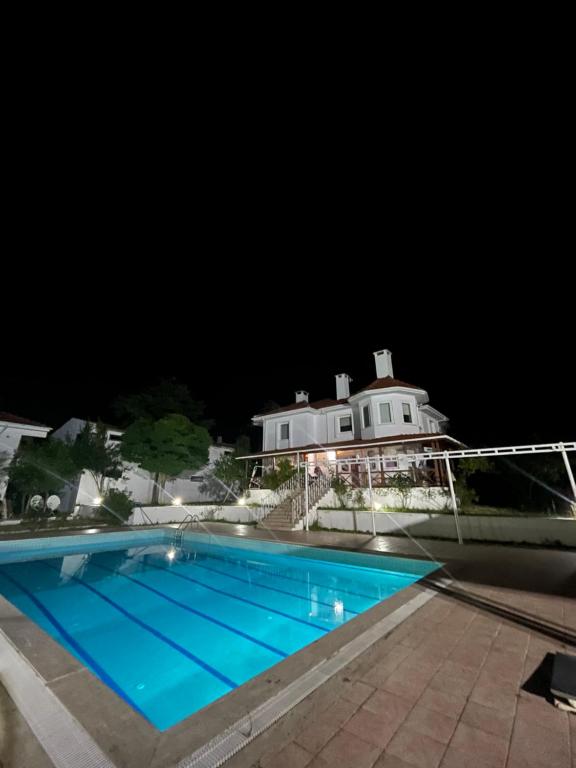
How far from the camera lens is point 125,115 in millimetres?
13266

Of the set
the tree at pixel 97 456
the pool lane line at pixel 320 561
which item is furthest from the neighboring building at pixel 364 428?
the tree at pixel 97 456

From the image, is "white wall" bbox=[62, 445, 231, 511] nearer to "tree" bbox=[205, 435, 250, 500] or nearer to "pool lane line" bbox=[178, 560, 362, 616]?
"tree" bbox=[205, 435, 250, 500]

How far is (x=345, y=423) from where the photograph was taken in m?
22.2

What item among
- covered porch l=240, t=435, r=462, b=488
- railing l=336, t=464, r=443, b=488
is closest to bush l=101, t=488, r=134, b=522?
covered porch l=240, t=435, r=462, b=488

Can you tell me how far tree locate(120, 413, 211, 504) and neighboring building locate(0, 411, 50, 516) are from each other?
4662mm

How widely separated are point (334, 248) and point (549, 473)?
16.6 meters

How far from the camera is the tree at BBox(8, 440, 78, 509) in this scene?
15.8 metres

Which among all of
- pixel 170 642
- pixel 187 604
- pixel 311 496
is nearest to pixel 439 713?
pixel 170 642

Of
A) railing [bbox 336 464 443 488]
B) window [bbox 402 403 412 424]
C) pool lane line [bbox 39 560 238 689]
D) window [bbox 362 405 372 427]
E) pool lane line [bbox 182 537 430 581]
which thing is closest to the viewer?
pool lane line [bbox 39 560 238 689]

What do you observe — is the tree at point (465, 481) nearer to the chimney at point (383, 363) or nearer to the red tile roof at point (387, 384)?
the red tile roof at point (387, 384)

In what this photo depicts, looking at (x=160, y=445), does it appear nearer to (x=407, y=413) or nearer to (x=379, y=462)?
(x=379, y=462)

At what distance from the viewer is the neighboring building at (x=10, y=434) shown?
15.9m

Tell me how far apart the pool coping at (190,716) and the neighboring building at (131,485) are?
17.0 metres

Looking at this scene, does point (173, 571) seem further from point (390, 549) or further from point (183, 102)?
point (183, 102)
